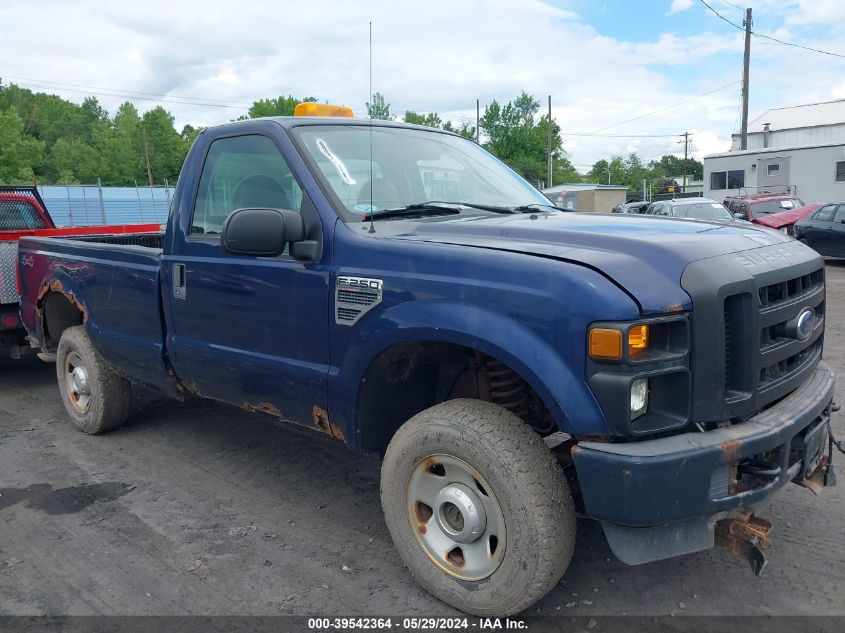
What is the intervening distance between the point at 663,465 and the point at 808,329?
105cm

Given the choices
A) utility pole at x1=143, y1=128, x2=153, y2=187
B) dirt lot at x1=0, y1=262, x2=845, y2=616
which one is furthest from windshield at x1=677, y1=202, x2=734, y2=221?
utility pole at x1=143, y1=128, x2=153, y2=187

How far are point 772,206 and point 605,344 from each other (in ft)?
68.1

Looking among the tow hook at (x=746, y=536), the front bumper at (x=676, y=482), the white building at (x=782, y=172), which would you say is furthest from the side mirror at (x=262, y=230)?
the white building at (x=782, y=172)

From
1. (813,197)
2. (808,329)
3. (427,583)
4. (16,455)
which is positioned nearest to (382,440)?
(427,583)

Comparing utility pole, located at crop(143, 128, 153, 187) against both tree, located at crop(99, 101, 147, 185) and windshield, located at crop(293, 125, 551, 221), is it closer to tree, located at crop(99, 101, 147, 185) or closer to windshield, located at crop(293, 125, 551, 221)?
tree, located at crop(99, 101, 147, 185)

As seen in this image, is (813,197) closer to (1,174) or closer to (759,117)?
(759,117)

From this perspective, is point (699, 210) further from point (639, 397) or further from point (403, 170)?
point (639, 397)

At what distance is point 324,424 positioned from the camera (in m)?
3.41

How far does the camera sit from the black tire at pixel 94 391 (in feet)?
16.8

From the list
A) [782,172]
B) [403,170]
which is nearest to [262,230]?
[403,170]

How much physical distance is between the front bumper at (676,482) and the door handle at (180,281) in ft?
8.01

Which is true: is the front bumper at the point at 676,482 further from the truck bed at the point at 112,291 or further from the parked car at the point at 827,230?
the parked car at the point at 827,230

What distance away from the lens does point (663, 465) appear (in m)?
2.40

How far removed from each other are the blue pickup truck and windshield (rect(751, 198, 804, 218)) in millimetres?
18592
